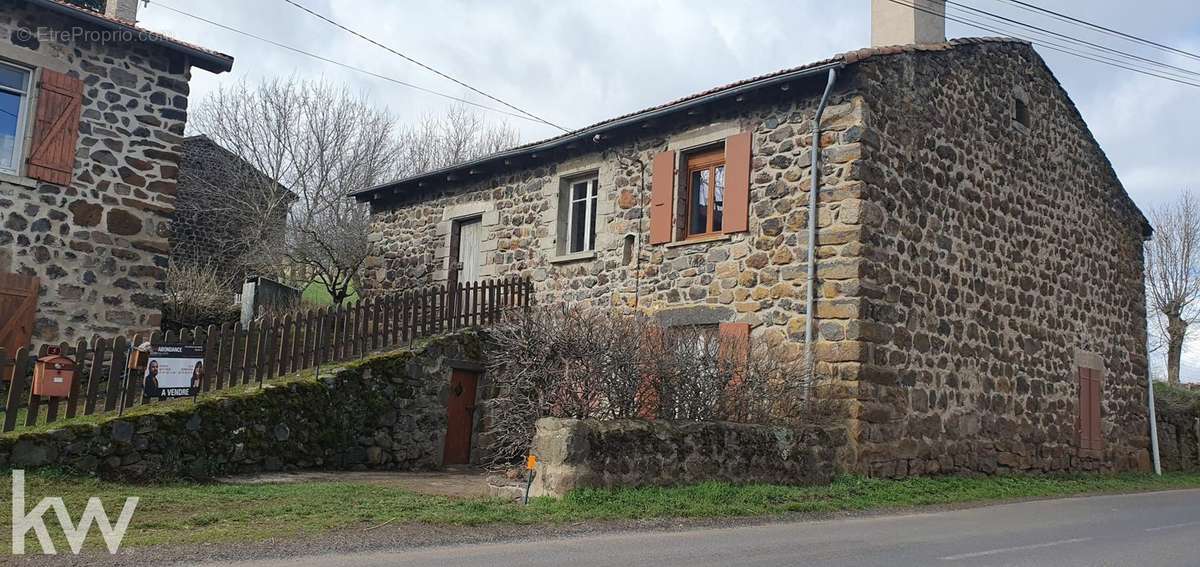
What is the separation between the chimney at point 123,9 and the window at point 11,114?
244 cm

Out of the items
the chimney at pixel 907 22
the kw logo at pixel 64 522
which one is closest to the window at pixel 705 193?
the chimney at pixel 907 22

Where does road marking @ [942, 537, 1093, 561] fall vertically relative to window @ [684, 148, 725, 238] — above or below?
below

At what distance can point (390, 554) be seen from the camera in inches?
239

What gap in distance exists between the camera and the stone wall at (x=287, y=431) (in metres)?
8.48

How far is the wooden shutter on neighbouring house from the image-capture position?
40.8 ft

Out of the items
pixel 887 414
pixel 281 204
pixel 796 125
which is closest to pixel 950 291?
pixel 887 414

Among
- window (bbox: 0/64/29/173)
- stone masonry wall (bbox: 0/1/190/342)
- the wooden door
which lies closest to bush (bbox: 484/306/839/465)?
the wooden door

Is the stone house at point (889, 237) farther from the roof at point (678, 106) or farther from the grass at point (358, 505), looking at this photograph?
the grass at point (358, 505)

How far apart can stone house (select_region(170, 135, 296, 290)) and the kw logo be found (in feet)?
51.7

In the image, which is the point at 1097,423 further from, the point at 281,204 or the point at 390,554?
the point at 281,204

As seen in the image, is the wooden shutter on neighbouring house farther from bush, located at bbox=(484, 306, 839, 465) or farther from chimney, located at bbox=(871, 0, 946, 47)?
chimney, located at bbox=(871, 0, 946, 47)

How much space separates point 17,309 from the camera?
37.6ft

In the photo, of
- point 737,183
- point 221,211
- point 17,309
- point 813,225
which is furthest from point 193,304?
point 813,225

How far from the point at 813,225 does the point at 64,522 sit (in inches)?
336
